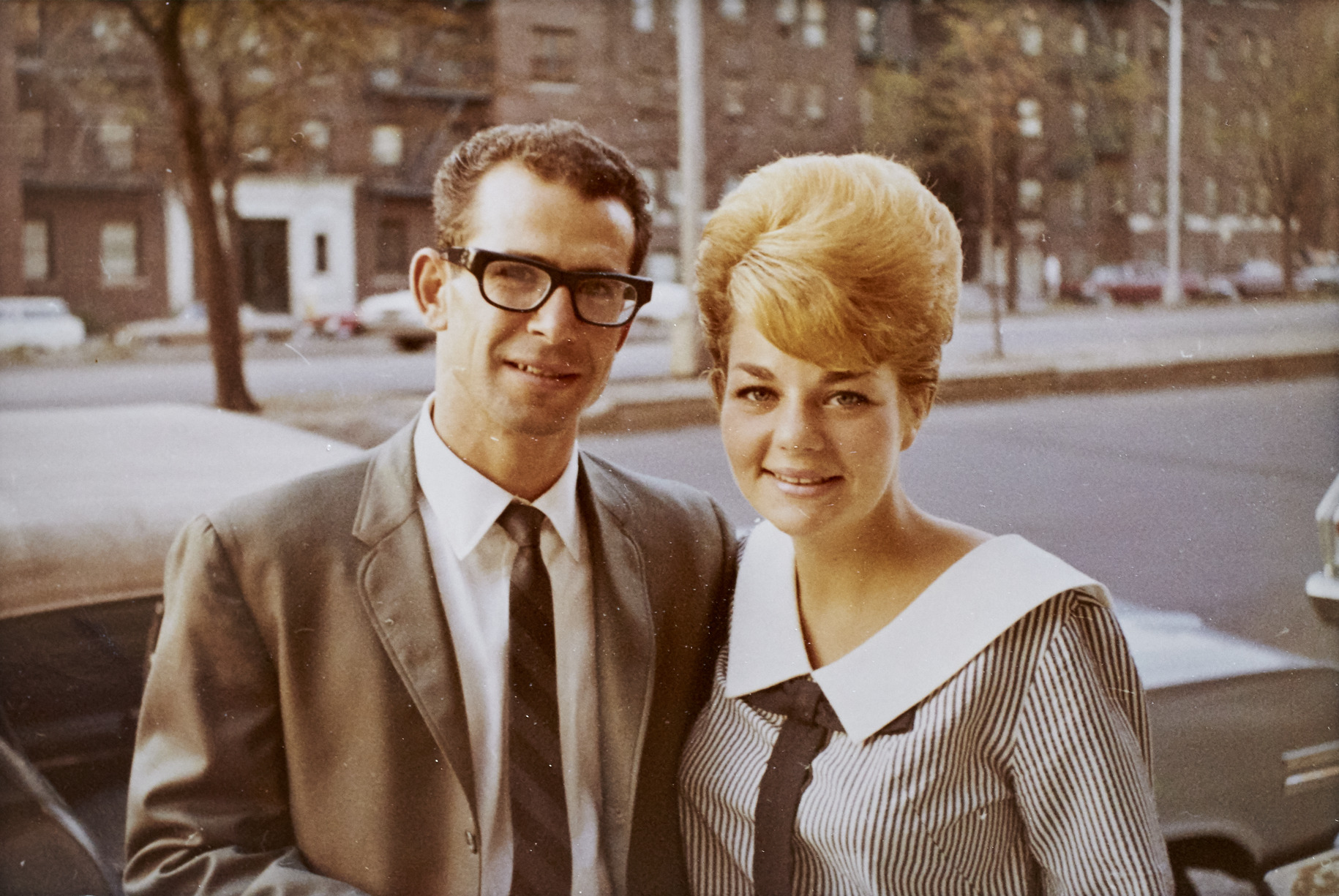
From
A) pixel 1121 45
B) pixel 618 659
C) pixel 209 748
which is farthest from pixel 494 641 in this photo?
pixel 1121 45

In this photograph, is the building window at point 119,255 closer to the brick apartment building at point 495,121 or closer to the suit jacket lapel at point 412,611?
the brick apartment building at point 495,121

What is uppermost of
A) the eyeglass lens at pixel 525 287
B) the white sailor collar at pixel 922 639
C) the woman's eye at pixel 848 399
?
the eyeglass lens at pixel 525 287

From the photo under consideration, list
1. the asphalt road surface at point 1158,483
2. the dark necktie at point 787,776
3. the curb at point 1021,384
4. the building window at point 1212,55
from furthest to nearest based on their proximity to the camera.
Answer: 1. the building window at point 1212,55
2. the asphalt road surface at point 1158,483
3. the curb at point 1021,384
4. the dark necktie at point 787,776

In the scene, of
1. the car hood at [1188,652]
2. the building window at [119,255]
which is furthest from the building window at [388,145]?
the car hood at [1188,652]

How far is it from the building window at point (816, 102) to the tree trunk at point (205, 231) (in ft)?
3.21

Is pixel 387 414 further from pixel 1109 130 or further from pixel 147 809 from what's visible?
pixel 1109 130

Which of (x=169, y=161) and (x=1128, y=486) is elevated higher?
(x=169, y=161)

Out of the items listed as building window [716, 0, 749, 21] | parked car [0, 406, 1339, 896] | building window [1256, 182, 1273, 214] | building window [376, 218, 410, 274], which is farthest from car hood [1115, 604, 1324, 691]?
building window [376, 218, 410, 274]

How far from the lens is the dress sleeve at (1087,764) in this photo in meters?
1.36

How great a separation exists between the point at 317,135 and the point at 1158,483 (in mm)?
1573

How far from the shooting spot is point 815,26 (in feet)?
6.34

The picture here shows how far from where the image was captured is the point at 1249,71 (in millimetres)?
2057

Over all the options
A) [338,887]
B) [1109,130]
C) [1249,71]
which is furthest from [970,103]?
[338,887]

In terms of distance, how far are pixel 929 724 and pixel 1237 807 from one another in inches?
35.7
